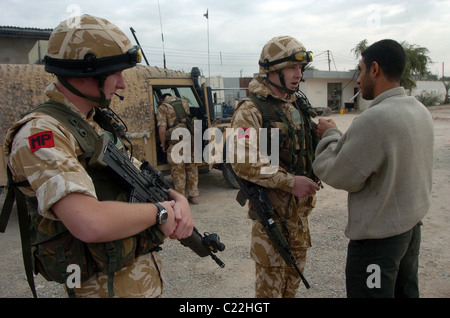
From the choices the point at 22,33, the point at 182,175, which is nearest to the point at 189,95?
the point at 182,175

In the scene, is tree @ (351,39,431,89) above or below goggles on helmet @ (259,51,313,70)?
above

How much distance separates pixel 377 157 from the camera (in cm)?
158

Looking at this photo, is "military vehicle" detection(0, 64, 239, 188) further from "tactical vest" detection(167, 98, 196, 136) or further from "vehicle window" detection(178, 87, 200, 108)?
"tactical vest" detection(167, 98, 196, 136)

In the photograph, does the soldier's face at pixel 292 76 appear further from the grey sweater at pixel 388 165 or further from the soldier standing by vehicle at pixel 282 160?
the grey sweater at pixel 388 165

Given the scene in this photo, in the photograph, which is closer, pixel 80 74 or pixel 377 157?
pixel 80 74

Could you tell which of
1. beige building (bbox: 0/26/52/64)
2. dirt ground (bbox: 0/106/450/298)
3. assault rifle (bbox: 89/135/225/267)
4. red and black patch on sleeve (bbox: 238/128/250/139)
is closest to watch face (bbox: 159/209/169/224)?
assault rifle (bbox: 89/135/225/267)

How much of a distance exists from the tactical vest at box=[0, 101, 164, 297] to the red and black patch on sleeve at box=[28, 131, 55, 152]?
4.8 inches

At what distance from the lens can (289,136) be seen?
7.53 feet

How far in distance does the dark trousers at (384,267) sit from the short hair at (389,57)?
0.81 metres

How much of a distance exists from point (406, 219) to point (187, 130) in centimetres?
424

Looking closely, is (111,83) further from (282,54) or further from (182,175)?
(182,175)

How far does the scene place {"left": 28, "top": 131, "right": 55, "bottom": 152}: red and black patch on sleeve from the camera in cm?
108
